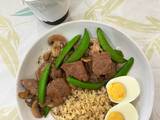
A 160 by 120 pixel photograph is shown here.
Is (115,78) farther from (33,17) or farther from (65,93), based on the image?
(33,17)

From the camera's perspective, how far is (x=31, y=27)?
46.7 inches

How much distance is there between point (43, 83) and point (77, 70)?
113 millimetres

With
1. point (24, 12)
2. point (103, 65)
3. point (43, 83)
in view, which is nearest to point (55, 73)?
point (43, 83)

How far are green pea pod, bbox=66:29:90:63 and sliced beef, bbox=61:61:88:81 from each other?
0.09 ft

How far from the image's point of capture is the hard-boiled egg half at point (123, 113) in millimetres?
1025

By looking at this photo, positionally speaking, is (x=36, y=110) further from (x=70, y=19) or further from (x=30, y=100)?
(x=70, y=19)

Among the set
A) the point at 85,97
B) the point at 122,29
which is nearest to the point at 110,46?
the point at 122,29

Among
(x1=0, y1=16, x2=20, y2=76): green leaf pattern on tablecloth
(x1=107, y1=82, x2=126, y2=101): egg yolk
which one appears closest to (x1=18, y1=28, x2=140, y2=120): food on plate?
(x1=107, y1=82, x2=126, y2=101): egg yolk

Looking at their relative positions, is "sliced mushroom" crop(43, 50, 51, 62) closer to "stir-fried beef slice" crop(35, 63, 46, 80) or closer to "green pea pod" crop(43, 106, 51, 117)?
"stir-fried beef slice" crop(35, 63, 46, 80)

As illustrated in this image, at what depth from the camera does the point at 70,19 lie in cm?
118

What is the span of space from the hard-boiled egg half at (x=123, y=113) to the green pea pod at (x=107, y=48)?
14cm

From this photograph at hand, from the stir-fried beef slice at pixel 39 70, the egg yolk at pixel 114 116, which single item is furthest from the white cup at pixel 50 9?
the egg yolk at pixel 114 116

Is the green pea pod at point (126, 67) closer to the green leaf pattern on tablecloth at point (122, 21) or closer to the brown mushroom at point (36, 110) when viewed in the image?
the green leaf pattern on tablecloth at point (122, 21)

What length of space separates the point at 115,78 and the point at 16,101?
1.02ft
